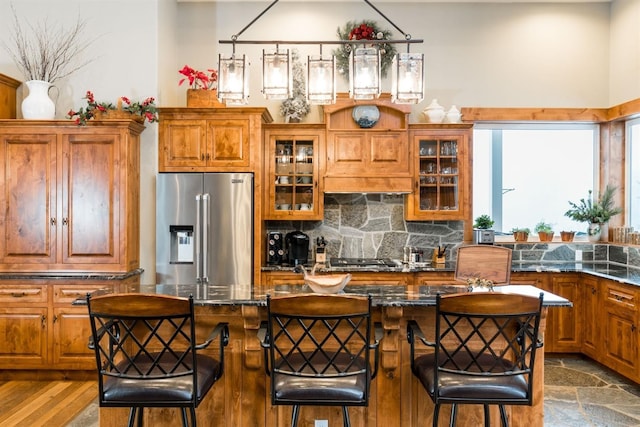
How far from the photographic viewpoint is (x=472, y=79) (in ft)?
17.4

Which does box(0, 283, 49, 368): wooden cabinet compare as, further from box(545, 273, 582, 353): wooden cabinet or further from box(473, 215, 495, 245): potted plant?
box(545, 273, 582, 353): wooden cabinet

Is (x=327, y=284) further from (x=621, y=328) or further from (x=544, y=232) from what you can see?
(x=544, y=232)

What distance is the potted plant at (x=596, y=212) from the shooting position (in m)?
5.07

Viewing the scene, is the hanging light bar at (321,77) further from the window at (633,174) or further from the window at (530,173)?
the window at (633,174)

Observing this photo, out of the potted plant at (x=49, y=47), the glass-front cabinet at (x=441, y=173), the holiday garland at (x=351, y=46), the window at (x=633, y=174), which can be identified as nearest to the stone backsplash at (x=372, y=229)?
the glass-front cabinet at (x=441, y=173)

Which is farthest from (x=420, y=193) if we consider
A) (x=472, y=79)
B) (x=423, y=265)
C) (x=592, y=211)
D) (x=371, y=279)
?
(x=592, y=211)

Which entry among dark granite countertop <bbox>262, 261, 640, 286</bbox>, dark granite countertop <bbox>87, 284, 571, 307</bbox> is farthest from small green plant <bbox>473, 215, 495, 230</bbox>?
dark granite countertop <bbox>87, 284, 571, 307</bbox>

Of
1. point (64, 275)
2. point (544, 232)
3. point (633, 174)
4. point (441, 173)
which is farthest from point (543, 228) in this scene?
point (64, 275)

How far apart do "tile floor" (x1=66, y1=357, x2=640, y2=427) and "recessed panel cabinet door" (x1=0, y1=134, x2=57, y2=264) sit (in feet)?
5.09

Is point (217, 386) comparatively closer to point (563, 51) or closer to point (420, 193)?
point (420, 193)

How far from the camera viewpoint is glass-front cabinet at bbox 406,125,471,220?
16.1 ft

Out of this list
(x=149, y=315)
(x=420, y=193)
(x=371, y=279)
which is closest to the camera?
(x=149, y=315)

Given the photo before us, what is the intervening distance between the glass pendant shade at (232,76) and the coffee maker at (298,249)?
7.78 feet

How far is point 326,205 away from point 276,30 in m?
2.04
